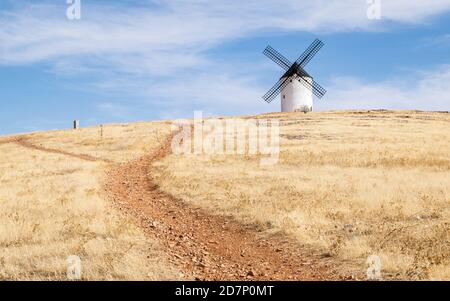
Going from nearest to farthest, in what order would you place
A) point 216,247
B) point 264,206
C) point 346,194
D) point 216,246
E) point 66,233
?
point 216,247
point 216,246
point 66,233
point 264,206
point 346,194

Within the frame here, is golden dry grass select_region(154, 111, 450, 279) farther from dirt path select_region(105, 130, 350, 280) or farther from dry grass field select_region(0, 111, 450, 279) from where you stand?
dirt path select_region(105, 130, 350, 280)

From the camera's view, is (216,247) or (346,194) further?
(346,194)

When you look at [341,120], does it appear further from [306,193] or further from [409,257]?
[409,257]

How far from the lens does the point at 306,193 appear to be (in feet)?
71.6

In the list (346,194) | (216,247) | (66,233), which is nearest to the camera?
(216,247)

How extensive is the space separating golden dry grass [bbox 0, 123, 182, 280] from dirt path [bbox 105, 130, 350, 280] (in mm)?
743

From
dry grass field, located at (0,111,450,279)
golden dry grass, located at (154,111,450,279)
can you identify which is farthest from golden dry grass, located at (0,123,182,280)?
golden dry grass, located at (154,111,450,279)

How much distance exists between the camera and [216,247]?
51.0ft

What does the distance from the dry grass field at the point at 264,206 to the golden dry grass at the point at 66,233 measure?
0.15 ft

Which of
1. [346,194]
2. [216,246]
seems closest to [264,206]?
[346,194]

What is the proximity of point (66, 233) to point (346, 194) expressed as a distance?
11.5 meters

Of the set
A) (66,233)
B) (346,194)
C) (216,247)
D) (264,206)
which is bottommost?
(216,247)

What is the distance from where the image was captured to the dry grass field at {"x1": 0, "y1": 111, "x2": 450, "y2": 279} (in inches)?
526

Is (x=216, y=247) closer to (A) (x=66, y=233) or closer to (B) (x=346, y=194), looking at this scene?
(A) (x=66, y=233)
